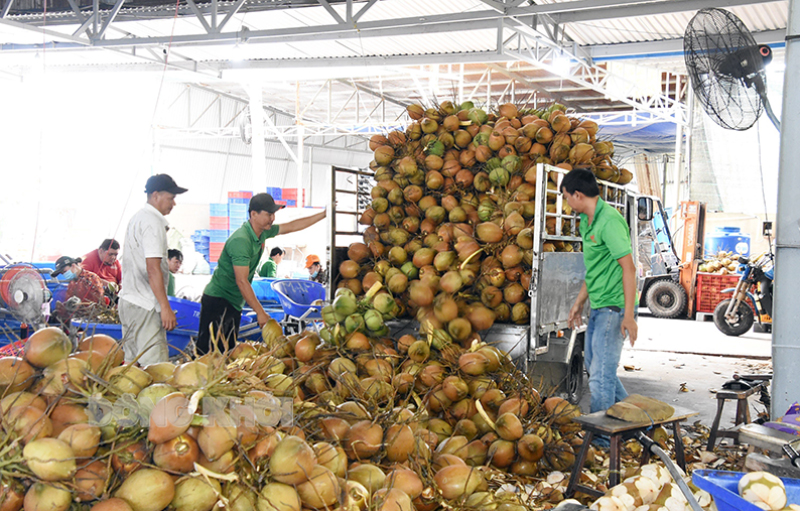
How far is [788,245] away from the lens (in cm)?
372

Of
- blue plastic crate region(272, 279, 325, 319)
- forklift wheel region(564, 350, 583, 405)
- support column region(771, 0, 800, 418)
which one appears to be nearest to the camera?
support column region(771, 0, 800, 418)

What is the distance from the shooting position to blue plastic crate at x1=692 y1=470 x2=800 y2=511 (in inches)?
82.5

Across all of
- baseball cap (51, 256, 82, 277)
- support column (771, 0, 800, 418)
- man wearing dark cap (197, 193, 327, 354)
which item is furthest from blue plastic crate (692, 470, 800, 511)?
baseball cap (51, 256, 82, 277)

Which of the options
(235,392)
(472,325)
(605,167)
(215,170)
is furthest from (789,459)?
(215,170)

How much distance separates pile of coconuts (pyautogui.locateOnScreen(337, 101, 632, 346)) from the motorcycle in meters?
5.99

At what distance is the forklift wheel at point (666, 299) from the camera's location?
12984mm

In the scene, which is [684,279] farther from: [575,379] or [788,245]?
[788,245]

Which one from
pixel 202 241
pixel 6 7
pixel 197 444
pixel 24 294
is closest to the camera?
pixel 197 444

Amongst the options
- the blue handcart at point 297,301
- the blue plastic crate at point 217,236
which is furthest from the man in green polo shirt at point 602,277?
the blue plastic crate at point 217,236

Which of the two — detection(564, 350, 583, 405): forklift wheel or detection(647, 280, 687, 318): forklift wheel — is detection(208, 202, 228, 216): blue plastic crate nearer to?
detection(647, 280, 687, 318): forklift wheel

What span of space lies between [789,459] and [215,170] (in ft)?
79.8

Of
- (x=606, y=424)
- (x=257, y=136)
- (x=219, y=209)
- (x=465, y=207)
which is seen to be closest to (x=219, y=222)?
(x=219, y=209)

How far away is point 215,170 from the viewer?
24891 mm

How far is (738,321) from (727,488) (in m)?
9.60
